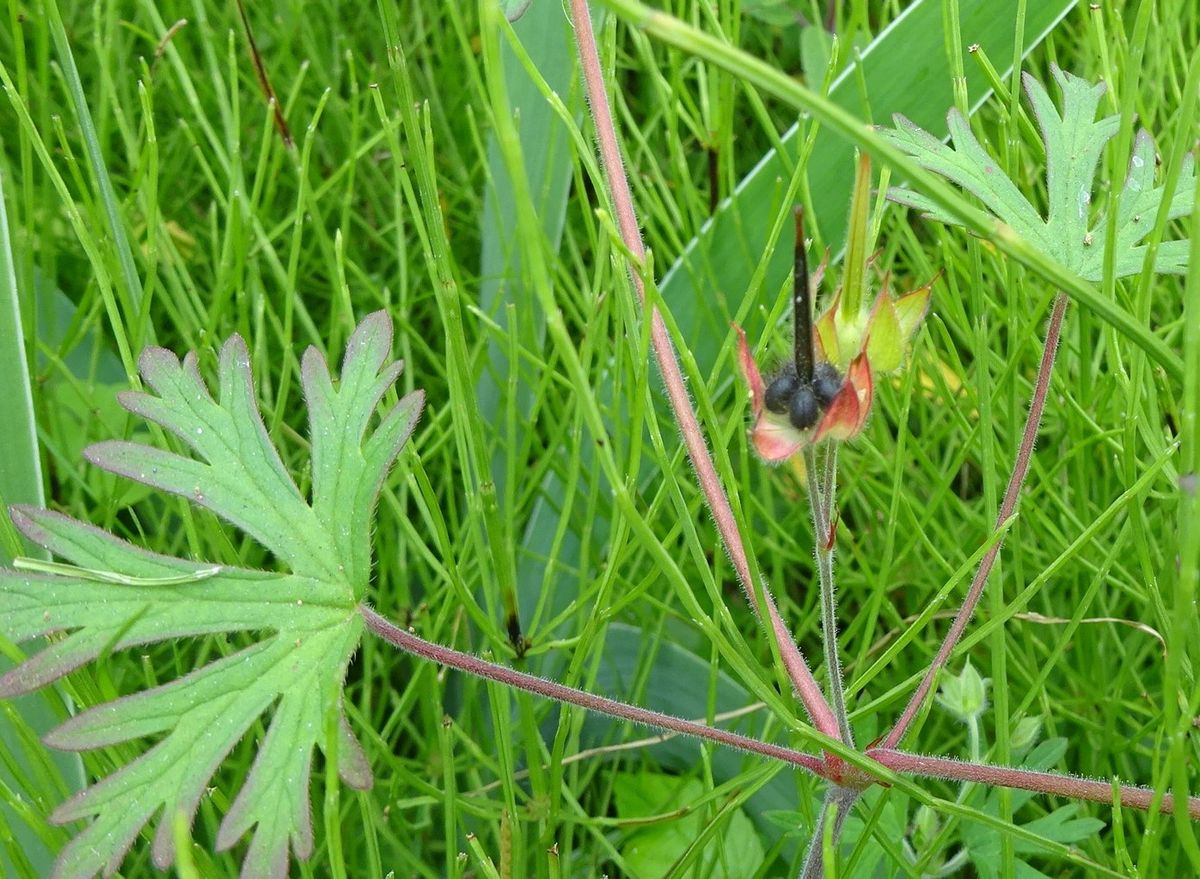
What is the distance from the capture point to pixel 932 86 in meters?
1.00

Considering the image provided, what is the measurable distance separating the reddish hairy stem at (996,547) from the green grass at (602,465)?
37 mm

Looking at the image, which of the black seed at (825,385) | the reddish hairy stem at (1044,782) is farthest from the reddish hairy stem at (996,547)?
the black seed at (825,385)

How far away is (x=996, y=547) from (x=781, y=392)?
283 mm

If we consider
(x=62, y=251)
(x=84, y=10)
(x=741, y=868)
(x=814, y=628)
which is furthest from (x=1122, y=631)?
(x=84, y=10)

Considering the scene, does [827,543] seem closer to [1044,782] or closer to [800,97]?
[1044,782]

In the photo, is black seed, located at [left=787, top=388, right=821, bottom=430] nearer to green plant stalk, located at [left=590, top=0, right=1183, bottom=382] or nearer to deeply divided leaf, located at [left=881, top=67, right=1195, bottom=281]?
green plant stalk, located at [left=590, top=0, right=1183, bottom=382]

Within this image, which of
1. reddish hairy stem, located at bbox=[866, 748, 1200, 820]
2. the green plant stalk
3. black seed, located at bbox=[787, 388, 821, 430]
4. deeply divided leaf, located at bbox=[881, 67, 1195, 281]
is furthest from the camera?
deeply divided leaf, located at bbox=[881, 67, 1195, 281]

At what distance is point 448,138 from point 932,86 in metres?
0.76

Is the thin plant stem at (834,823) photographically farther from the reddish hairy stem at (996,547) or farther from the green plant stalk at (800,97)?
the green plant stalk at (800,97)

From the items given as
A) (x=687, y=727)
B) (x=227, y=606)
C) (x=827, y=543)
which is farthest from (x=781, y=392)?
(x=227, y=606)

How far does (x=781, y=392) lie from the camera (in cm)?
55

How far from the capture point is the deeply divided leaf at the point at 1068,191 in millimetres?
769

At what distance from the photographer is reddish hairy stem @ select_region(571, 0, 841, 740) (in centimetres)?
67

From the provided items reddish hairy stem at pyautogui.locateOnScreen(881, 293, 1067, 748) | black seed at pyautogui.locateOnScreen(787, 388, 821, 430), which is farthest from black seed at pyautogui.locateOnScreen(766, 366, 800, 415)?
reddish hairy stem at pyautogui.locateOnScreen(881, 293, 1067, 748)
